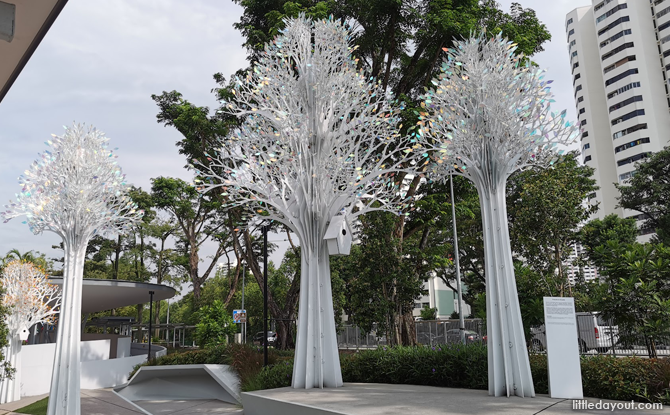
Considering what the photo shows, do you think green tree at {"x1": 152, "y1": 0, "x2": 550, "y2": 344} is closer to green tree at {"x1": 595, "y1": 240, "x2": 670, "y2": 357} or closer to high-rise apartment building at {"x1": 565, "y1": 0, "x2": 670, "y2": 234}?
green tree at {"x1": 595, "y1": 240, "x2": 670, "y2": 357}

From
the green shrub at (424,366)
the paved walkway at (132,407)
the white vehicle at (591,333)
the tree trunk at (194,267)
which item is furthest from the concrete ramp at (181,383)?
the tree trunk at (194,267)

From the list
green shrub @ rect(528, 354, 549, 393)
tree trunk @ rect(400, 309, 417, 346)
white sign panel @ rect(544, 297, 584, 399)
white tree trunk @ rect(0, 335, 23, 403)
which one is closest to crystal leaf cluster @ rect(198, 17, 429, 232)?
white sign panel @ rect(544, 297, 584, 399)

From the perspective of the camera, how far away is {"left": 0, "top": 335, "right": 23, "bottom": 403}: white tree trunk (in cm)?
1730

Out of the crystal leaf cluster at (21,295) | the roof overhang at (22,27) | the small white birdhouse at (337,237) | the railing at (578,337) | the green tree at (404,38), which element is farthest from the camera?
the crystal leaf cluster at (21,295)

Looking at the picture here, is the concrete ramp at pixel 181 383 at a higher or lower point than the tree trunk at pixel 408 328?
lower

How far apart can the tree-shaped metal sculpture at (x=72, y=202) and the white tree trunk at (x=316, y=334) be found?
531cm

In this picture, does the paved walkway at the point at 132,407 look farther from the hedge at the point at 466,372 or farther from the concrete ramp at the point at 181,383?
the hedge at the point at 466,372

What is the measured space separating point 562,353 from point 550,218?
11.6 meters

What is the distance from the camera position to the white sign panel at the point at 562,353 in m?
7.57

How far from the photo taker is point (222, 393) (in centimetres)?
1612

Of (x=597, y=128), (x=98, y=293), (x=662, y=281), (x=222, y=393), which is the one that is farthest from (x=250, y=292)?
(x=597, y=128)

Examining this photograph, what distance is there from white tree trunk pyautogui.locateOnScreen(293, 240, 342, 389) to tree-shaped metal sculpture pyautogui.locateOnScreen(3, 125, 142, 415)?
5.31 metres

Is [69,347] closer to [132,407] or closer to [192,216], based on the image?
[132,407]

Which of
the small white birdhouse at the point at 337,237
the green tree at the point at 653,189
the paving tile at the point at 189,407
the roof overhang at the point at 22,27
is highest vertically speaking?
the green tree at the point at 653,189
